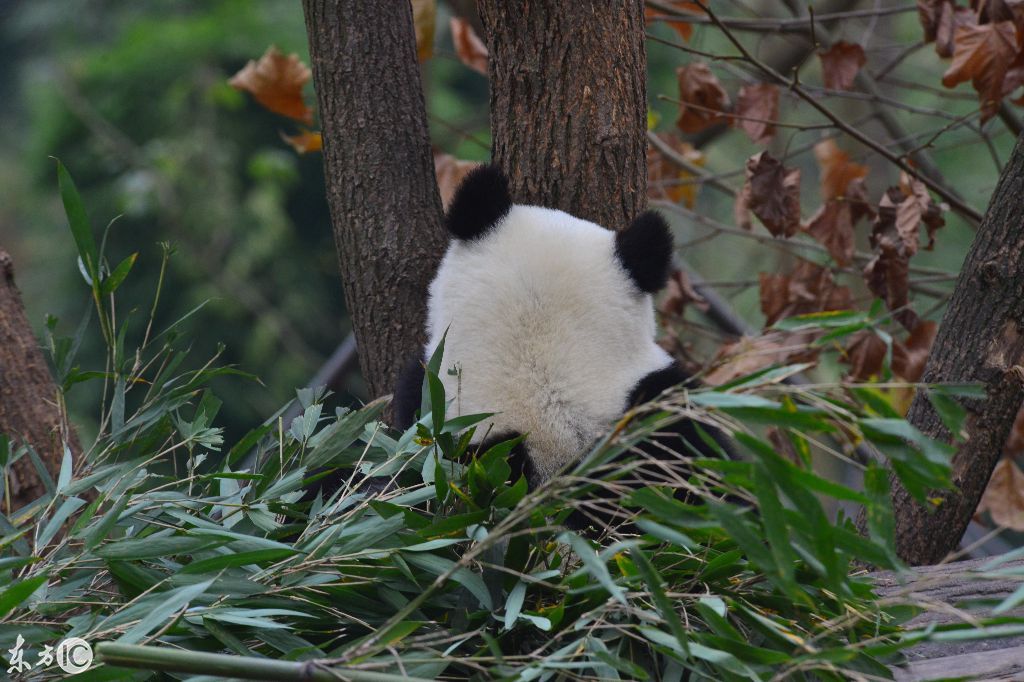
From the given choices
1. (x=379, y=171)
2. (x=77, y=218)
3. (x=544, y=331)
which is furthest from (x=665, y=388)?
(x=77, y=218)

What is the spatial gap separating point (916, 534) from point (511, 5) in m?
1.36

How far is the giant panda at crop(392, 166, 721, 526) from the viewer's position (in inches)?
67.5

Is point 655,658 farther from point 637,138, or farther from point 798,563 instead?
point 637,138

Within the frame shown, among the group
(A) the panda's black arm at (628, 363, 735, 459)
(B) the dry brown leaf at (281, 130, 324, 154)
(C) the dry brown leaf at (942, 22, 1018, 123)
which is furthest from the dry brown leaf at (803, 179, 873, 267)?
(B) the dry brown leaf at (281, 130, 324, 154)

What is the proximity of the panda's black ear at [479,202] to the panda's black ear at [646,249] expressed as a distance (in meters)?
0.24

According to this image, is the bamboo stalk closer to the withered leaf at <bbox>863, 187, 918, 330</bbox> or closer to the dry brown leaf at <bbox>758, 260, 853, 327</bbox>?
the withered leaf at <bbox>863, 187, 918, 330</bbox>

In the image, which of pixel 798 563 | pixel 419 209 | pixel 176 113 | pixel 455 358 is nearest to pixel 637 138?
pixel 419 209

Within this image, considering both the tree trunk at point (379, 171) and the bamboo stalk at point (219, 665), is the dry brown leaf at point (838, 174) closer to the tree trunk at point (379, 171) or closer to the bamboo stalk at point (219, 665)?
the tree trunk at point (379, 171)

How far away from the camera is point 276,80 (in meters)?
2.89

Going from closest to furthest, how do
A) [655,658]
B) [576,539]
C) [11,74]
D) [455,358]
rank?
[576,539] < [655,658] < [455,358] < [11,74]

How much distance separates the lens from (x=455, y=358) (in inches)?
71.2

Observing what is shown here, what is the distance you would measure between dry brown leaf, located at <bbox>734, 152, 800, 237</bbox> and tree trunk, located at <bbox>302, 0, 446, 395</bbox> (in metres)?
0.95

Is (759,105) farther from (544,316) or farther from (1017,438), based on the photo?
(544,316)

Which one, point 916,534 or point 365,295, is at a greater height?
point 365,295
